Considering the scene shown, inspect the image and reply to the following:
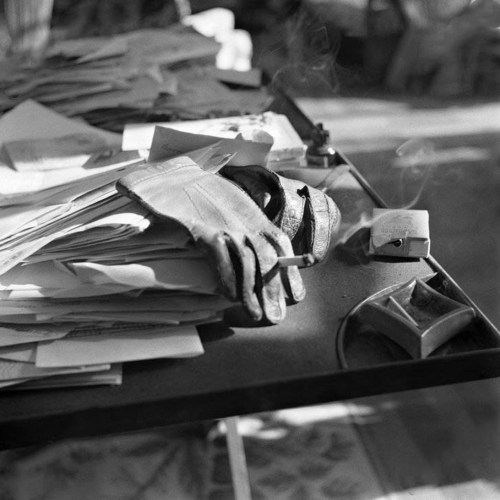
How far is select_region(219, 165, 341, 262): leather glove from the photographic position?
99 cm

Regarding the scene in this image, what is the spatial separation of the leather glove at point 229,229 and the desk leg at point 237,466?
403mm

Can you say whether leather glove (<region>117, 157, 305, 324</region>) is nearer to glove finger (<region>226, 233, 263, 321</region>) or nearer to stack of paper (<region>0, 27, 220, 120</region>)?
glove finger (<region>226, 233, 263, 321</region>)

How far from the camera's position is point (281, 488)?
4.37ft

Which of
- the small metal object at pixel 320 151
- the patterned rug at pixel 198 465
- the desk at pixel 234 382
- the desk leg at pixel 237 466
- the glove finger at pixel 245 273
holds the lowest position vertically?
the patterned rug at pixel 198 465

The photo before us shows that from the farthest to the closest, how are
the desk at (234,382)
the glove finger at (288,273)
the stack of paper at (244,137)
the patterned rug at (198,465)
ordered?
the patterned rug at (198,465) < the stack of paper at (244,137) < the glove finger at (288,273) < the desk at (234,382)

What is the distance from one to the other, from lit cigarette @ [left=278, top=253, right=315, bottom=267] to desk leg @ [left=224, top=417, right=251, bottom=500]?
488 mm

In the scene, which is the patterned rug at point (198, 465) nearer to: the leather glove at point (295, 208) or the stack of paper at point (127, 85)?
the leather glove at point (295, 208)

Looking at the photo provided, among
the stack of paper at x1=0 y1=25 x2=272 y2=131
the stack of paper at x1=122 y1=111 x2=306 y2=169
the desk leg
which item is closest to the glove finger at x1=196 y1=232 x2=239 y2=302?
the stack of paper at x1=122 y1=111 x2=306 y2=169

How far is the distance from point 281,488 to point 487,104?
10.1ft

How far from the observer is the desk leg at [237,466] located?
3.86ft

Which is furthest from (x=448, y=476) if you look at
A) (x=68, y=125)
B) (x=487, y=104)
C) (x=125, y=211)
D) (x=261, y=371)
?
(x=487, y=104)

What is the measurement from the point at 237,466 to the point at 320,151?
616 millimetres

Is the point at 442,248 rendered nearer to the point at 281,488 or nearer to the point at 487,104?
the point at 281,488

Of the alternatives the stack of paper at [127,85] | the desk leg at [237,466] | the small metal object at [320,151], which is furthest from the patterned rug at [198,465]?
the stack of paper at [127,85]
